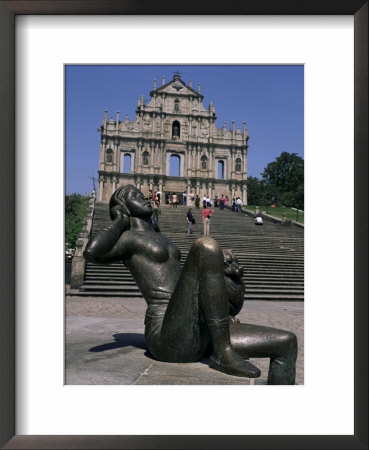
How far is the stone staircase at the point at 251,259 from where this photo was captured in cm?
1277

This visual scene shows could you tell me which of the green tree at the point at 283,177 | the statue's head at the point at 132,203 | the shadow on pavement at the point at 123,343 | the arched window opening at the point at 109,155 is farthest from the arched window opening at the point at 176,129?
the statue's head at the point at 132,203

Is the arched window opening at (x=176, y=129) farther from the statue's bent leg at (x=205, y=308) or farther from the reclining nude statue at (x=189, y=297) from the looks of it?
the statue's bent leg at (x=205, y=308)

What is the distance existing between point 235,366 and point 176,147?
5677 cm

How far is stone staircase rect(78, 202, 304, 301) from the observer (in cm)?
1277

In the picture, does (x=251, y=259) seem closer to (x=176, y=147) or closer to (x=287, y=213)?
(x=287, y=213)

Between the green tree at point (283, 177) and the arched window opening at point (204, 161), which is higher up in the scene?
the arched window opening at point (204, 161)

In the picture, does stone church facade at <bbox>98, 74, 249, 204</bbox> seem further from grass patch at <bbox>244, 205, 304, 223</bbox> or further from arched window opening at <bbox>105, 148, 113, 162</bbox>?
grass patch at <bbox>244, 205, 304, 223</bbox>

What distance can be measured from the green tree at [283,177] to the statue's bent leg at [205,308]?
153ft

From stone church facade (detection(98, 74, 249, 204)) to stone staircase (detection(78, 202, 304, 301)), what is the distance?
3089 cm
